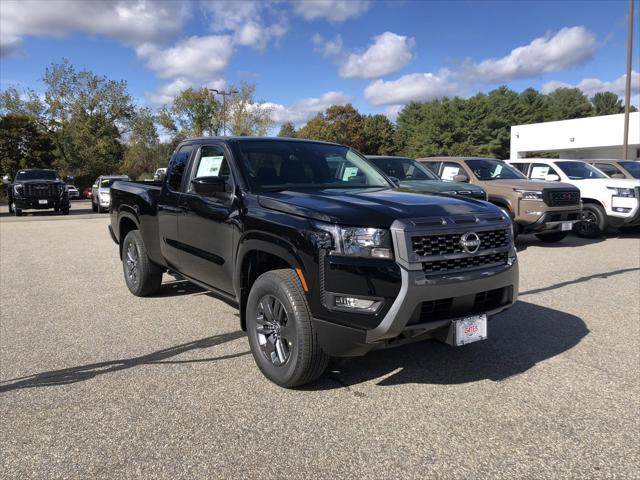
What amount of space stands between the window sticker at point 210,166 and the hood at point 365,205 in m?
0.88

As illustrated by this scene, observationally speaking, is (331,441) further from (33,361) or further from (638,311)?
(638,311)

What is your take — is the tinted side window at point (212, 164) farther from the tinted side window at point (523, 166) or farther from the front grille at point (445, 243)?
the tinted side window at point (523, 166)

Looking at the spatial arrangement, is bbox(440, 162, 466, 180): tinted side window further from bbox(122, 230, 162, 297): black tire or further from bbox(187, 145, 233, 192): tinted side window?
bbox(187, 145, 233, 192): tinted side window

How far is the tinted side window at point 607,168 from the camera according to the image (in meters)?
13.4

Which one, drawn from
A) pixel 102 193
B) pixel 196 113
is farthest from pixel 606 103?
pixel 102 193

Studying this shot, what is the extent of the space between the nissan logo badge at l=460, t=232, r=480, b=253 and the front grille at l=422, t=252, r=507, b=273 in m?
0.05

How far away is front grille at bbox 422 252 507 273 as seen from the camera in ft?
10.7

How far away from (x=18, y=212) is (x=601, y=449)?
2446 centimetres

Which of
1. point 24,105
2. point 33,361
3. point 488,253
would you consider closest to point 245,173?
point 488,253

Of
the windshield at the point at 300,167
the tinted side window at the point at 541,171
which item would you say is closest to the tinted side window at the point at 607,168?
the tinted side window at the point at 541,171

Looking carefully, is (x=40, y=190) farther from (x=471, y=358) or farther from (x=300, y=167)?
(x=471, y=358)

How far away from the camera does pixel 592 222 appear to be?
1175 cm

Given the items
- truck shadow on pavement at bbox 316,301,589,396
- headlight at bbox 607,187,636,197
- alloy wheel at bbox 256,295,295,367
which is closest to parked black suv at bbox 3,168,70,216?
headlight at bbox 607,187,636,197

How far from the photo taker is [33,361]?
4.27m
